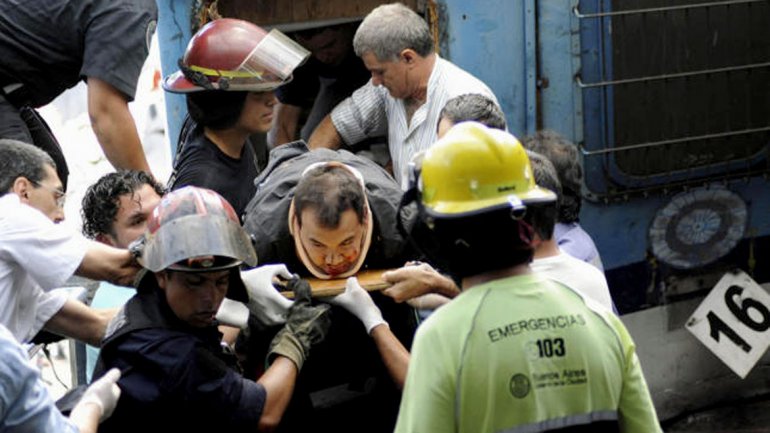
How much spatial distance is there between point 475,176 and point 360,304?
1079 mm

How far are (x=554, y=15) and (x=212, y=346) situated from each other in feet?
8.95

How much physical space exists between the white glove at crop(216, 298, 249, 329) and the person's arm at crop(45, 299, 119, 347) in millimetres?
542

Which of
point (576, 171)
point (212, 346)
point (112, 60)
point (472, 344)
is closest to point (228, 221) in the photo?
point (212, 346)

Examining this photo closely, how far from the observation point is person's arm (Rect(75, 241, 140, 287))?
380 centimetres

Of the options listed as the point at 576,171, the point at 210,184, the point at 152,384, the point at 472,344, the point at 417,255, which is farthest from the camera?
the point at 210,184

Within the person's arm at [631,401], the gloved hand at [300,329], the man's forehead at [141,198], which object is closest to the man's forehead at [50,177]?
the man's forehead at [141,198]

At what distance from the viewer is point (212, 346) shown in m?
3.55

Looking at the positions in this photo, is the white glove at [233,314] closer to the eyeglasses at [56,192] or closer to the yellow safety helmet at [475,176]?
the eyeglasses at [56,192]

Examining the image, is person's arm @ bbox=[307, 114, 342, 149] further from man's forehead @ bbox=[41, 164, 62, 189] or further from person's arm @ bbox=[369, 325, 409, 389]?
person's arm @ bbox=[369, 325, 409, 389]

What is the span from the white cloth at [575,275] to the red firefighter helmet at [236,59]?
1654 mm

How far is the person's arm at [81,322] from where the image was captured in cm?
419

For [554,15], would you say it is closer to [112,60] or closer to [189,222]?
[112,60]

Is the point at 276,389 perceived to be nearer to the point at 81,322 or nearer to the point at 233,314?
the point at 233,314

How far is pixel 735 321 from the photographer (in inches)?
246
